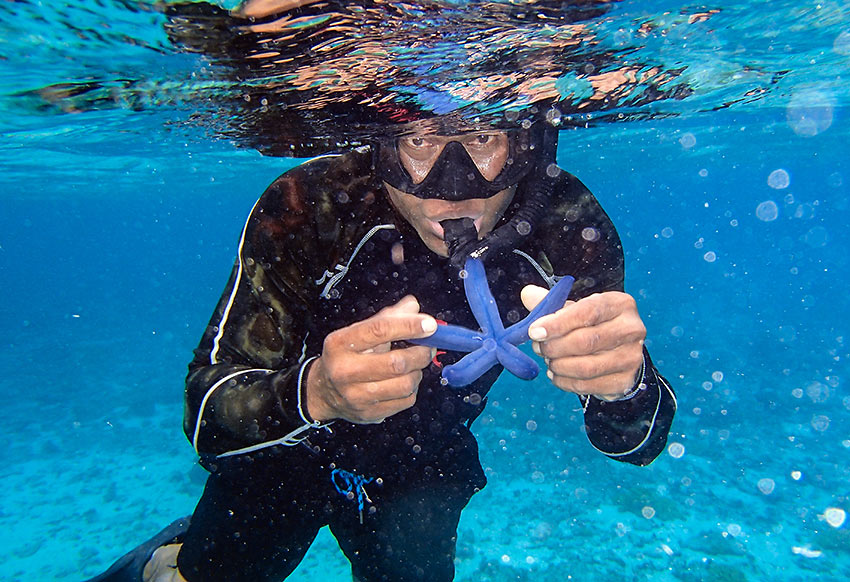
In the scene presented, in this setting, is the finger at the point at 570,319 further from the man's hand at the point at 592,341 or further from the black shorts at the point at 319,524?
the black shorts at the point at 319,524

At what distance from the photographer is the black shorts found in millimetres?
4188

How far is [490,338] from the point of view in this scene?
2.59m

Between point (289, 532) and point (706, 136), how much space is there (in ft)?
96.4

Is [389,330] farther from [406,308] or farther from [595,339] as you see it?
[595,339]

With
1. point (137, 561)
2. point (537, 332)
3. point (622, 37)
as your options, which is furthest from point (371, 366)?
point (622, 37)

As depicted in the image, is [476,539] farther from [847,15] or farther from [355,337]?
[847,15]

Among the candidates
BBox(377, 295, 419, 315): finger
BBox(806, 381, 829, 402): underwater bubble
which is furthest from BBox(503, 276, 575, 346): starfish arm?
BBox(806, 381, 829, 402): underwater bubble

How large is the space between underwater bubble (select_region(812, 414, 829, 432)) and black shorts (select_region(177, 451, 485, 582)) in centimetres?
1351

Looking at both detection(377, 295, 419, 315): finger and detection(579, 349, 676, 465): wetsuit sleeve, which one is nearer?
detection(377, 295, 419, 315): finger

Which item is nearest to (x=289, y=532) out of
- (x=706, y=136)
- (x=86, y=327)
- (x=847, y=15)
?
(x=847, y=15)

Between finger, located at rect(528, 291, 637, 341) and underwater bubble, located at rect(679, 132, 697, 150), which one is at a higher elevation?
finger, located at rect(528, 291, 637, 341)

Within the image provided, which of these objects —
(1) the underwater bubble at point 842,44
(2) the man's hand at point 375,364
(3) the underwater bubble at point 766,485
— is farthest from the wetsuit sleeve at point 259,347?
(3) the underwater bubble at point 766,485

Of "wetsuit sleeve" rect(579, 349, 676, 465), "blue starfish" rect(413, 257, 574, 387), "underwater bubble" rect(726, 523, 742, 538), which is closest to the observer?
"blue starfish" rect(413, 257, 574, 387)

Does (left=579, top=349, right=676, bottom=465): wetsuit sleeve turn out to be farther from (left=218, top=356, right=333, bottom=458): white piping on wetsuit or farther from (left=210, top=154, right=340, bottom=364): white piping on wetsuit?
(left=210, top=154, right=340, bottom=364): white piping on wetsuit
